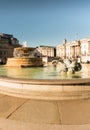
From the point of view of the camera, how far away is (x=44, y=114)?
4668 millimetres

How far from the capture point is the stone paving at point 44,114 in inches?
159

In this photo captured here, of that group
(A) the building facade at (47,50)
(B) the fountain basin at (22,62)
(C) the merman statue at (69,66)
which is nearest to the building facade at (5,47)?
(A) the building facade at (47,50)

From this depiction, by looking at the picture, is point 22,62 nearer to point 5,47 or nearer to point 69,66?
point 69,66

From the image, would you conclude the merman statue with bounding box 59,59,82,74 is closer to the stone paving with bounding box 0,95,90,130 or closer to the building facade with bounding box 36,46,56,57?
the stone paving with bounding box 0,95,90,130

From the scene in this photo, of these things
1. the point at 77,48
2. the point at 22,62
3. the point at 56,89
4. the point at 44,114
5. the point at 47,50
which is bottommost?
the point at 44,114

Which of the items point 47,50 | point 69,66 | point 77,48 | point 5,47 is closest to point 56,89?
point 69,66

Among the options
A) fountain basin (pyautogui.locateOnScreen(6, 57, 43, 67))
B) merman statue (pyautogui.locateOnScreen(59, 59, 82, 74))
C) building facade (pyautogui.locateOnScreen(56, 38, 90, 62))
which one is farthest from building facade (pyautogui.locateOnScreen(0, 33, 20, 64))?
merman statue (pyautogui.locateOnScreen(59, 59, 82, 74))

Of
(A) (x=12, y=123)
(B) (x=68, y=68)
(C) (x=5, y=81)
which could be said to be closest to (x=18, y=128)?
(A) (x=12, y=123)

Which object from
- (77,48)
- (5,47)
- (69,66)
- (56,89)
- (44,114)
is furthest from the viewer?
(77,48)

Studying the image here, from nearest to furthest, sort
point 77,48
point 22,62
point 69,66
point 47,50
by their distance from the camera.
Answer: point 69,66
point 22,62
point 77,48
point 47,50

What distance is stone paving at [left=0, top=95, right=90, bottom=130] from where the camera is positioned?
4027mm

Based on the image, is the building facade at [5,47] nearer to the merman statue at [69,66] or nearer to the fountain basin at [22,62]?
the fountain basin at [22,62]

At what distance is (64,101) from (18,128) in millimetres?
2153

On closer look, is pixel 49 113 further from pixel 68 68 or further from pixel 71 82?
pixel 68 68
